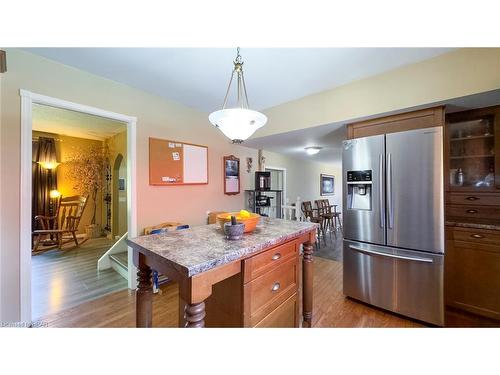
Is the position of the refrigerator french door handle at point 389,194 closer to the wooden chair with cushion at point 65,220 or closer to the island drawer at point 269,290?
the island drawer at point 269,290

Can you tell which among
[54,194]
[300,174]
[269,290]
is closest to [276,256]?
[269,290]

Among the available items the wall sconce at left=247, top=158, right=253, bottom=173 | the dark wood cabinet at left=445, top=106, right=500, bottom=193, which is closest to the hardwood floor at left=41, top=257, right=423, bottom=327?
the dark wood cabinet at left=445, top=106, right=500, bottom=193

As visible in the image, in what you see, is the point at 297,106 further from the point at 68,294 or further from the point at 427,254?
the point at 68,294

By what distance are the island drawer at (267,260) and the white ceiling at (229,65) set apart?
63.0 inches

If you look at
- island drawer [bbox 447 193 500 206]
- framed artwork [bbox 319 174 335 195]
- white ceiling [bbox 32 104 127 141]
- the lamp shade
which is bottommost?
island drawer [bbox 447 193 500 206]

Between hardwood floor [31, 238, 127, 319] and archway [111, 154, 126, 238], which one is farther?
archway [111, 154, 126, 238]

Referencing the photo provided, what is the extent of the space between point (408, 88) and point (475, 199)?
1.37 meters

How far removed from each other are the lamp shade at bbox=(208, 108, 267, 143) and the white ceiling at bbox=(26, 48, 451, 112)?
2.66 feet

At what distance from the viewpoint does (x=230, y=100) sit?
8.98 feet

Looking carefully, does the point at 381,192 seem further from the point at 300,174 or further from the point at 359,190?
the point at 300,174

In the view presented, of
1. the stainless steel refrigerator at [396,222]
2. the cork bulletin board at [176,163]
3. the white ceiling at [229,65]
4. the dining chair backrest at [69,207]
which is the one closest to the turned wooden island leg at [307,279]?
the stainless steel refrigerator at [396,222]

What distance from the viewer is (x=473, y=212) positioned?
6.87ft

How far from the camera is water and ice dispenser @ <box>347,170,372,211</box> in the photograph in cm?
208

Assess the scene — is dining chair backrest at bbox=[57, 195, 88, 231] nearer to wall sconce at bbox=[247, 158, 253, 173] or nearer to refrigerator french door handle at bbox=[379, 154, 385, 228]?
wall sconce at bbox=[247, 158, 253, 173]
